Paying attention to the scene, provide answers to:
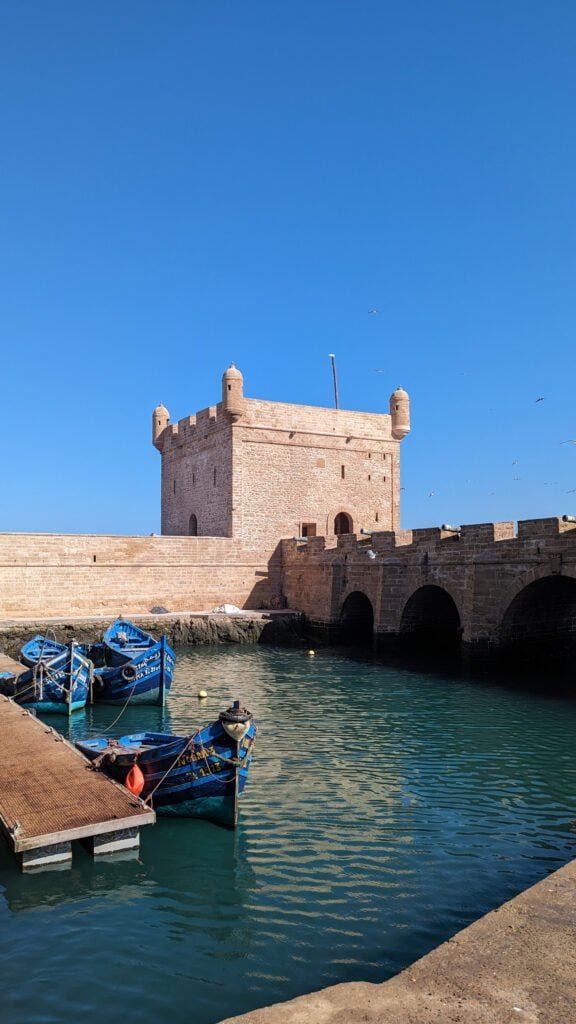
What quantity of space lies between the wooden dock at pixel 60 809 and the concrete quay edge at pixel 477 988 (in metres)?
3.81

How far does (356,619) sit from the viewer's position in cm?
2775

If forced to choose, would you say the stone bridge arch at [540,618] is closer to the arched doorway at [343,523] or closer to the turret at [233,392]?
Answer: the arched doorway at [343,523]

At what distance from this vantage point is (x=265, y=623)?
90.2 ft

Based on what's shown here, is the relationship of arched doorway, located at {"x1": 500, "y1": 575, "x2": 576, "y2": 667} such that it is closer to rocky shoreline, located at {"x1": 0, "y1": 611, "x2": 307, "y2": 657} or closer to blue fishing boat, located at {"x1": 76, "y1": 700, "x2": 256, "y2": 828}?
rocky shoreline, located at {"x1": 0, "y1": 611, "x2": 307, "y2": 657}

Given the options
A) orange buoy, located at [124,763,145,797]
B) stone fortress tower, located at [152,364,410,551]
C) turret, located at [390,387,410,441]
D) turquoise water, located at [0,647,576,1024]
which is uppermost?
turret, located at [390,387,410,441]

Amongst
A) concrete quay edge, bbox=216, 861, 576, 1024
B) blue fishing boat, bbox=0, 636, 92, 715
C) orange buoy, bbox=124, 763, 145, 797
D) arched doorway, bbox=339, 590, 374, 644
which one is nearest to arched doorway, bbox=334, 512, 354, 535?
arched doorway, bbox=339, 590, 374, 644

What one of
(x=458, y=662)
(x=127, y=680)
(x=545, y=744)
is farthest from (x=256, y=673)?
(x=545, y=744)

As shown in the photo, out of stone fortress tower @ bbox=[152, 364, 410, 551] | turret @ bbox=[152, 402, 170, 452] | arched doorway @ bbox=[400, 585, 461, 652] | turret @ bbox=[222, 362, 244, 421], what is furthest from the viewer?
turret @ bbox=[152, 402, 170, 452]

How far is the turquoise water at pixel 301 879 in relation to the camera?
5617 mm

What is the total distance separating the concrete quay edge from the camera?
12.8 feet

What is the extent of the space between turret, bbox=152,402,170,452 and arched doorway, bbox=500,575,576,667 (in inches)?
902

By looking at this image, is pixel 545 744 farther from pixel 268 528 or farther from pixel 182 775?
pixel 268 528

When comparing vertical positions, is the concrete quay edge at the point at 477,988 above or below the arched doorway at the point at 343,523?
below

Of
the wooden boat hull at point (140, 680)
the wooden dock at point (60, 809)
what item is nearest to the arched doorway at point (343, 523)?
the wooden boat hull at point (140, 680)
